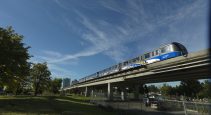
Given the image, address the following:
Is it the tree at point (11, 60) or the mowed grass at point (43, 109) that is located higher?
the tree at point (11, 60)

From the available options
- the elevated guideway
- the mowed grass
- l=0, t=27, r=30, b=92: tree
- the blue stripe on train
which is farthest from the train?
l=0, t=27, r=30, b=92: tree

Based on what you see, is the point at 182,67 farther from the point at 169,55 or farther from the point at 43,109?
the point at 43,109

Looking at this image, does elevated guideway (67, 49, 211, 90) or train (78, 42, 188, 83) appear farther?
train (78, 42, 188, 83)

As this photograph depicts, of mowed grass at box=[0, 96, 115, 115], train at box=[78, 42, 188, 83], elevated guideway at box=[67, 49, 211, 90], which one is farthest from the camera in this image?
train at box=[78, 42, 188, 83]

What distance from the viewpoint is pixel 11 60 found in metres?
32.7

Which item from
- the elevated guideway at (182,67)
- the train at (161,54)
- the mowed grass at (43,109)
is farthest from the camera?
the train at (161,54)

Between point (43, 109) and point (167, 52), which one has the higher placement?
point (167, 52)

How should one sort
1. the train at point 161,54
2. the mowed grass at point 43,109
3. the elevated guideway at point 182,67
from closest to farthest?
the mowed grass at point 43,109 < the elevated guideway at point 182,67 < the train at point 161,54

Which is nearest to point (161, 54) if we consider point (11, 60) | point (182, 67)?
point (182, 67)

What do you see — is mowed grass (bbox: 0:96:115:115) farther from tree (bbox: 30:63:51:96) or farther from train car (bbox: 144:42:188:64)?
tree (bbox: 30:63:51:96)

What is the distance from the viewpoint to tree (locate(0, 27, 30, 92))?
3216 centimetres

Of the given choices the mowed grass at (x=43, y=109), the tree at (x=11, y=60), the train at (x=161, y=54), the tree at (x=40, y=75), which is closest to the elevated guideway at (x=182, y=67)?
the train at (x=161, y=54)

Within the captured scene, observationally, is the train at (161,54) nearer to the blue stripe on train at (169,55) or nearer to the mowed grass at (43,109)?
the blue stripe on train at (169,55)

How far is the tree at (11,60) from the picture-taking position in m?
32.2
